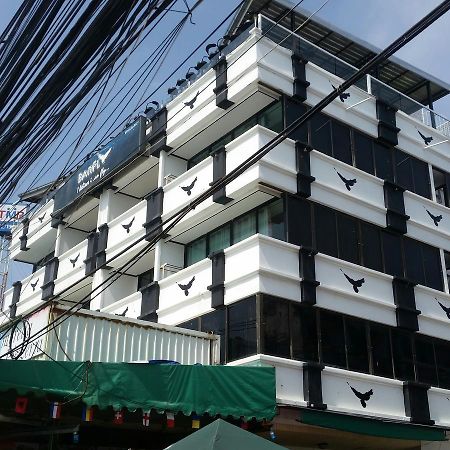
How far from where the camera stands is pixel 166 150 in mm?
21188

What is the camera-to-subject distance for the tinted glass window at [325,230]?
17781 mm

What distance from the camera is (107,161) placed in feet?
74.2

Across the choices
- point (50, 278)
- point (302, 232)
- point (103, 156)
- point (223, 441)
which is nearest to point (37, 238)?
point (50, 278)

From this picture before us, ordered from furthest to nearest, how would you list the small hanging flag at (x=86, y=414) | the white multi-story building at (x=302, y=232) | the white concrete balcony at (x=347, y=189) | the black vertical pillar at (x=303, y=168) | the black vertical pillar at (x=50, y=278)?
the black vertical pillar at (x=50, y=278) → the white concrete balcony at (x=347, y=189) → the black vertical pillar at (x=303, y=168) → the white multi-story building at (x=302, y=232) → the small hanging flag at (x=86, y=414)

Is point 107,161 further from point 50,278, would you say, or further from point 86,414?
point 86,414

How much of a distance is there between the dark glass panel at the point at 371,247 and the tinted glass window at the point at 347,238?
0.29m

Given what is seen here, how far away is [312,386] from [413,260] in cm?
601

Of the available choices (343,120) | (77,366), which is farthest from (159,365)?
(343,120)

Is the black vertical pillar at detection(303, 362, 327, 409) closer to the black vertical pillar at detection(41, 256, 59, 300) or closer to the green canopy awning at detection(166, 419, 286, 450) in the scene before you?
the green canopy awning at detection(166, 419, 286, 450)

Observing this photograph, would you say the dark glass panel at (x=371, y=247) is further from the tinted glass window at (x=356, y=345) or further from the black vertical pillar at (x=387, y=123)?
the black vertical pillar at (x=387, y=123)

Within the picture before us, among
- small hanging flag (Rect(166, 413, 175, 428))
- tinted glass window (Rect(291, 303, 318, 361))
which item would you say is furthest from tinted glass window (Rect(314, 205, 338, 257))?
small hanging flag (Rect(166, 413, 175, 428))

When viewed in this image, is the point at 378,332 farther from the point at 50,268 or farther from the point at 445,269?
the point at 50,268

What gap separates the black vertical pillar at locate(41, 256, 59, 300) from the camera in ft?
80.0

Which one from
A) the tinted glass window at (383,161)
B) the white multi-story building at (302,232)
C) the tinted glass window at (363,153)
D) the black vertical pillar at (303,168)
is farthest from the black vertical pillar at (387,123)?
the black vertical pillar at (303,168)
